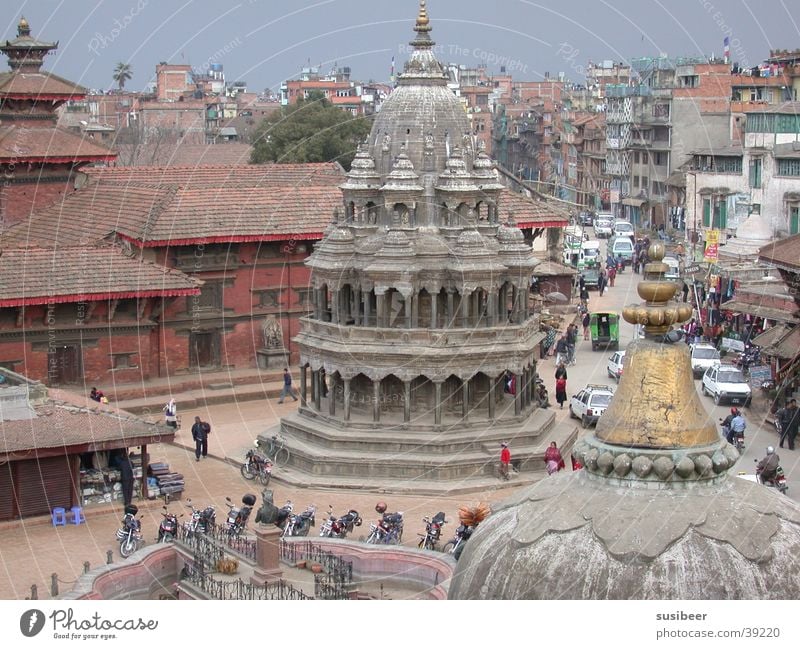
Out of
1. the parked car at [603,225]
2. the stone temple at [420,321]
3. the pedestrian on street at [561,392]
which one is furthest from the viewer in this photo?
the parked car at [603,225]

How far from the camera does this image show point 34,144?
51.6 m

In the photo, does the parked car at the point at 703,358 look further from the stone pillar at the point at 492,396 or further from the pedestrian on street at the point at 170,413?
the pedestrian on street at the point at 170,413

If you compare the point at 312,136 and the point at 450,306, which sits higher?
the point at 312,136

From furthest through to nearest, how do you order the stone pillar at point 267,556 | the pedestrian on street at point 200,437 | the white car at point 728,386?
the white car at point 728,386, the pedestrian on street at point 200,437, the stone pillar at point 267,556

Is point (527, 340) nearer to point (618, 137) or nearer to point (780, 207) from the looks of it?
point (780, 207)

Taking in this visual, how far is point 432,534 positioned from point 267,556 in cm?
388

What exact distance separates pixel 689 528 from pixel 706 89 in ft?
263

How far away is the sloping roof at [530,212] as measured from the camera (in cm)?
4909

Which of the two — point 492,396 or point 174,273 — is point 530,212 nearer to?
point 174,273

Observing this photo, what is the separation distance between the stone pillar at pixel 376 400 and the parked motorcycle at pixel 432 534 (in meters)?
6.34

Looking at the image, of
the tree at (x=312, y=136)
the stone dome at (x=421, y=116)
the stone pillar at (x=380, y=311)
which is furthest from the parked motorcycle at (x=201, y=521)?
the tree at (x=312, y=136)

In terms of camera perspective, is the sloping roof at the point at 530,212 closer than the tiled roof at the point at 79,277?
No

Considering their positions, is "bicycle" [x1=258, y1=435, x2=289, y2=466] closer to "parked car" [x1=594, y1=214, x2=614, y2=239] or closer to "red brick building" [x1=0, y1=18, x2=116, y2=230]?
"red brick building" [x1=0, y1=18, x2=116, y2=230]

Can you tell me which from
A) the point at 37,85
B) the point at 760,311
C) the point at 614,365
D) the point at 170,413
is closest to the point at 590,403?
the point at 614,365
